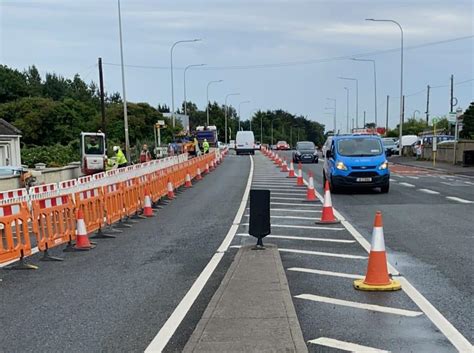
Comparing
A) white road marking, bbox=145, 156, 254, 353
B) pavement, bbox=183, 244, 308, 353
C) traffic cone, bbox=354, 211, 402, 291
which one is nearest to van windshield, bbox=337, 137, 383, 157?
white road marking, bbox=145, 156, 254, 353

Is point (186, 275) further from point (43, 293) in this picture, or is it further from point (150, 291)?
point (43, 293)

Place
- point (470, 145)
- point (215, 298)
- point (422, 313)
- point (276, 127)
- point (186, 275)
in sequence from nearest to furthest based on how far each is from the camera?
point (422, 313) → point (215, 298) → point (186, 275) → point (470, 145) → point (276, 127)

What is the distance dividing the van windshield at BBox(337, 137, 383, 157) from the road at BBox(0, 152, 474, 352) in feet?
19.4

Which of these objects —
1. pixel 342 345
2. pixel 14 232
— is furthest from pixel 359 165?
pixel 342 345

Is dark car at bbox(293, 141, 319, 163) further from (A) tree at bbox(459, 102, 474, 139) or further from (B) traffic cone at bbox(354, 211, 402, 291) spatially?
(B) traffic cone at bbox(354, 211, 402, 291)

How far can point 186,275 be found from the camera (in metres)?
7.72

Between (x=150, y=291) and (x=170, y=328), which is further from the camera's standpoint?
(x=150, y=291)

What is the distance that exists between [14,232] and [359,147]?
13.2 m

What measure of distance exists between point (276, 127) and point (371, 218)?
520 ft

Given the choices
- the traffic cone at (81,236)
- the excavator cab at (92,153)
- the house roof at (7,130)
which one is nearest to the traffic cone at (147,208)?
the traffic cone at (81,236)

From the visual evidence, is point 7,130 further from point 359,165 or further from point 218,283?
point 218,283

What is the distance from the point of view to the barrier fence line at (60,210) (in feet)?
29.3

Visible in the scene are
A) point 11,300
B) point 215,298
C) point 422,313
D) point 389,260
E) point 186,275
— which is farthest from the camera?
point 389,260

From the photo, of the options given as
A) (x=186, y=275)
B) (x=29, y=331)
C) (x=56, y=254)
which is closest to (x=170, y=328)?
(x=29, y=331)
